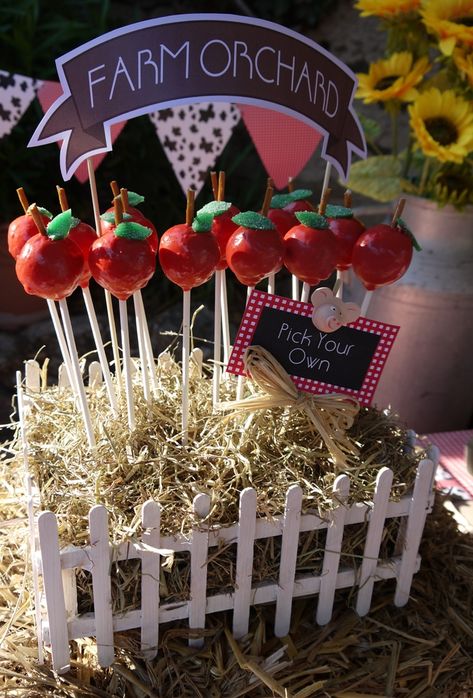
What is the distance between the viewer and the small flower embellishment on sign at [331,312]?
99 cm

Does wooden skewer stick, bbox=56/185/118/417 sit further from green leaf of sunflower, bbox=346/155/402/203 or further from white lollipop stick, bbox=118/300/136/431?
green leaf of sunflower, bbox=346/155/402/203

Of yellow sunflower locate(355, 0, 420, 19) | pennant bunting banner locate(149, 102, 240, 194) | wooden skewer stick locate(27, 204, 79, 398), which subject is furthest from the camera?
yellow sunflower locate(355, 0, 420, 19)

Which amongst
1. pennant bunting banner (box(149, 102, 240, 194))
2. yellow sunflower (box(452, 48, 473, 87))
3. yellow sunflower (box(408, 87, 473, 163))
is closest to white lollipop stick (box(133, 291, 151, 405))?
pennant bunting banner (box(149, 102, 240, 194))

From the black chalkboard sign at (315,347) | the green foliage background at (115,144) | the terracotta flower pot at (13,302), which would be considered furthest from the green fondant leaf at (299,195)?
the terracotta flower pot at (13,302)

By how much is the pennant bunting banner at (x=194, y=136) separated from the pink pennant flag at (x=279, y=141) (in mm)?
63

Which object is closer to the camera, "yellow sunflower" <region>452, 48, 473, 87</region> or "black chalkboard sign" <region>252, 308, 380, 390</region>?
"black chalkboard sign" <region>252, 308, 380, 390</region>

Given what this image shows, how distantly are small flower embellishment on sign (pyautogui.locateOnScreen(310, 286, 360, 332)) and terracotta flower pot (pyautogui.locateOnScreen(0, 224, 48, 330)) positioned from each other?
1.97 m

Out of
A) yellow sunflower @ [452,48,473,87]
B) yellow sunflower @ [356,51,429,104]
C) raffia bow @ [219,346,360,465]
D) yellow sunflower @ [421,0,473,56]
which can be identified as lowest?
raffia bow @ [219,346,360,465]

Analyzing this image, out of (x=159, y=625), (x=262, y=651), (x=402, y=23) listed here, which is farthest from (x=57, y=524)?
(x=402, y=23)

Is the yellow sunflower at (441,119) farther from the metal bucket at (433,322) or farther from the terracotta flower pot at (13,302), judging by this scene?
the terracotta flower pot at (13,302)

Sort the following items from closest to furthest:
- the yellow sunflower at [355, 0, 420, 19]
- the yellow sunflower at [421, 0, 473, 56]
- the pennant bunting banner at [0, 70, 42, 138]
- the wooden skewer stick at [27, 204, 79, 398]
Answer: the wooden skewer stick at [27, 204, 79, 398]
the pennant bunting banner at [0, 70, 42, 138]
the yellow sunflower at [421, 0, 473, 56]
the yellow sunflower at [355, 0, 420, 19]

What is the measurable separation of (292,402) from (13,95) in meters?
0.65

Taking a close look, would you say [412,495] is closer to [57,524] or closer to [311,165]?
[57,524]

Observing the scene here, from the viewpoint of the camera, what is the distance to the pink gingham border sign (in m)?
0.99
